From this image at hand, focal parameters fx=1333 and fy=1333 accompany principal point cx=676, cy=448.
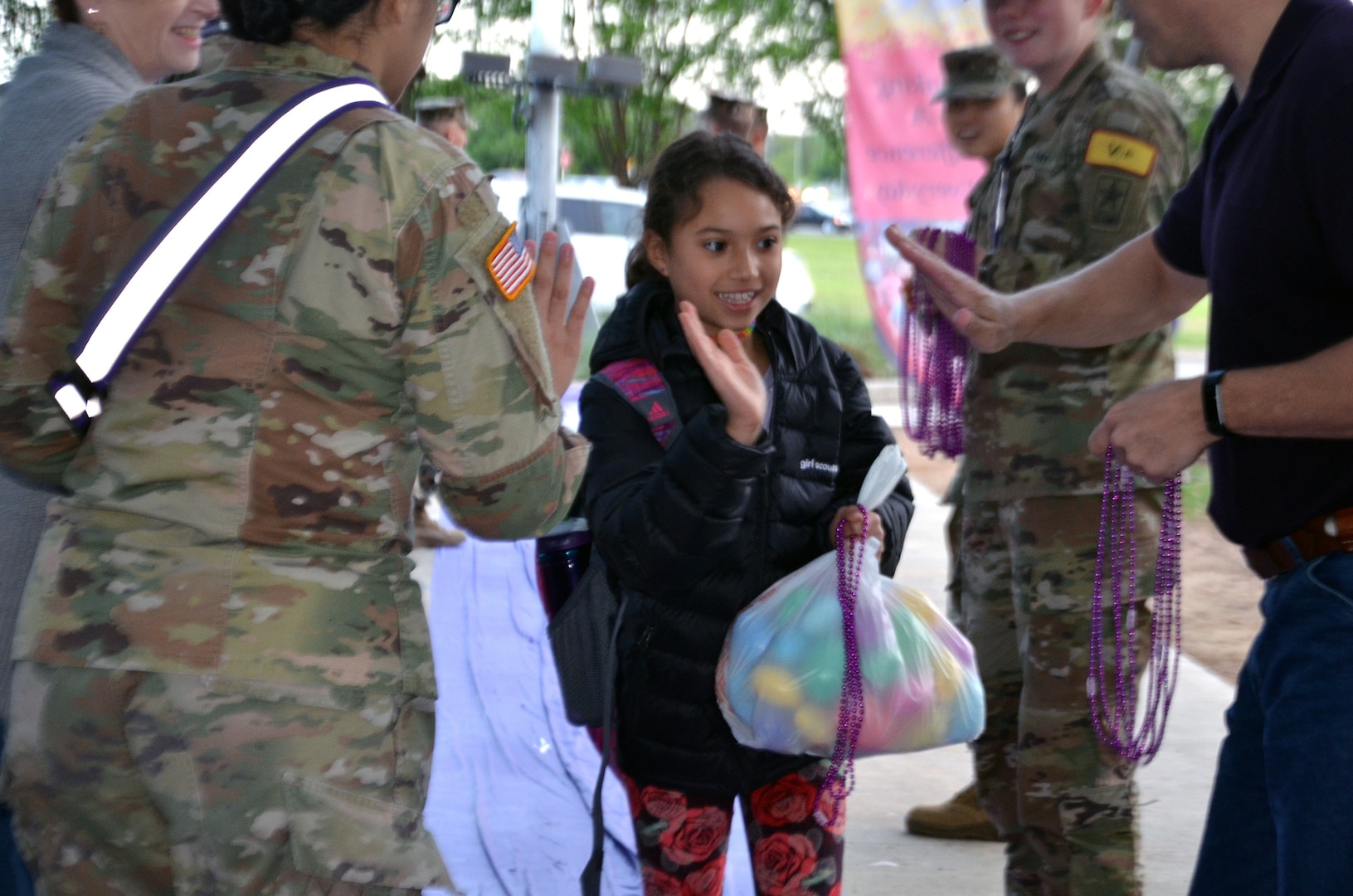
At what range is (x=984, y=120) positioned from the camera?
14.8 feet

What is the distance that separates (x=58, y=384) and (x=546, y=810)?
2859mm

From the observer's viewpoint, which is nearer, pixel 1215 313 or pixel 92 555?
pixel 92 555

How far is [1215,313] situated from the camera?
80.8 inches

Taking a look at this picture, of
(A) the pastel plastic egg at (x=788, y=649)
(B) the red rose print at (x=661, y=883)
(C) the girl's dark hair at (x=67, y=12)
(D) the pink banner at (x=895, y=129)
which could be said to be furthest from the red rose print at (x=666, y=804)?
(D) the pink banner at (x=895, y=129)

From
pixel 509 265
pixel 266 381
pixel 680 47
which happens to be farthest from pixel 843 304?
pixel 266 381

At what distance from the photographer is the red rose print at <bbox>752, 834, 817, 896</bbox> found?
246 centimetres

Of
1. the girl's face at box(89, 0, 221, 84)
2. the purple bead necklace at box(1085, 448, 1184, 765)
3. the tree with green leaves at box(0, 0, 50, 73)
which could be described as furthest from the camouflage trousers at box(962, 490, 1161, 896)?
the tree with green leaves at box(0, 0, 50, 73)

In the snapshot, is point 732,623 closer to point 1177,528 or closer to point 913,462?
point 1177,528

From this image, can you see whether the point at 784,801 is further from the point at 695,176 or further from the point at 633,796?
the point at 695,176

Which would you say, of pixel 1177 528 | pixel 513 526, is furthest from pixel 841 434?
pixel 513 526

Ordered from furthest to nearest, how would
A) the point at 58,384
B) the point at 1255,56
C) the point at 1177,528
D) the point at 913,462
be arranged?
the point at 913,462 → the point at 1177,528 → the point at 1255,56 → the point at 58,384

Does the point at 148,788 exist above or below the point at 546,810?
above

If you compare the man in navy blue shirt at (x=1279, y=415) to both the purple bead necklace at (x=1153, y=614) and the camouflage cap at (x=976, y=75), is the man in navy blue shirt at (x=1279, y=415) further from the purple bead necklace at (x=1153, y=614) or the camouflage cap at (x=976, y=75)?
the camouflage cap at (x=976, y=75)

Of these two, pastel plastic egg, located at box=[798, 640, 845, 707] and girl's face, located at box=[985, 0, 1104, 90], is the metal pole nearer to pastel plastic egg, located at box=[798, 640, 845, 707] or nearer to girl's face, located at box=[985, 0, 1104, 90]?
girl's face, located at box=[985, 0, 1104, 90]
